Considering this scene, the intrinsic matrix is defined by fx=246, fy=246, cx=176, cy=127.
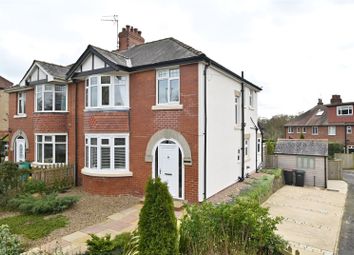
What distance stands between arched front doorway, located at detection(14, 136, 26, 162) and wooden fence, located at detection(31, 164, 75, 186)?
531 cm

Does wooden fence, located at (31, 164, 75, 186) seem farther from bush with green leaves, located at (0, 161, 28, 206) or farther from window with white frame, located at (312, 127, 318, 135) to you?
window with white frame, located at (312, 127, 318, 135)

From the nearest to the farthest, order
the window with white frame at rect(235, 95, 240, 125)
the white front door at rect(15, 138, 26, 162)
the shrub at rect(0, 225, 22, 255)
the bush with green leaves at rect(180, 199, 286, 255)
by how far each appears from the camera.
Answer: the bush with green leaves at rect(180, 199, 286, 255) < the shrub at rect(0, 225, 22, 255) < the window with white frame at rect(235, 95, 240, 125) < the white front door at rect(15, 138, 26, 162)

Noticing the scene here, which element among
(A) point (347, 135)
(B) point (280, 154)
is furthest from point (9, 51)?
(A) point (347, 135)

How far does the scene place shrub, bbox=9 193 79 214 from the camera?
9.45 metres

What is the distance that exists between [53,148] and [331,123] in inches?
1421

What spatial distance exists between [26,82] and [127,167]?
32.3 ft

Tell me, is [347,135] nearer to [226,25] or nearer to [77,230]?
[226,25]

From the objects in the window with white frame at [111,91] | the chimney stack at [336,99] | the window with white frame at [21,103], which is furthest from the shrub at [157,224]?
the chimney stack at [336,99]

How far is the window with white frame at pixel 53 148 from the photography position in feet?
49.6

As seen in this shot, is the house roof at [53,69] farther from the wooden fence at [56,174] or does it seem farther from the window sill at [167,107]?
the window sill at [167,107]

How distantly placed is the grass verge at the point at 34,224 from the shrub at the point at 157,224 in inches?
183

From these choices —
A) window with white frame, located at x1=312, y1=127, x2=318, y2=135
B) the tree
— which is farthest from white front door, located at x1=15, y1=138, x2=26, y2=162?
the tree

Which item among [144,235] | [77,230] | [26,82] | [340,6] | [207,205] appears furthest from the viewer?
[26,82]

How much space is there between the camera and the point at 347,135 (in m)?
33.8
